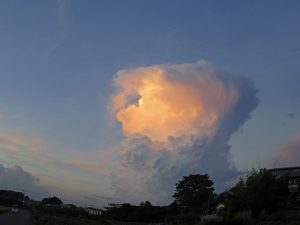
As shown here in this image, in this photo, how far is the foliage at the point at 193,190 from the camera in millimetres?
131250

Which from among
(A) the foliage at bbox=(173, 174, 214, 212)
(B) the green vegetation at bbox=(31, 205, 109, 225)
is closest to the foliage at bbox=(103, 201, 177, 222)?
(A) the foliage at bbox=(173, 174, 214, 212)

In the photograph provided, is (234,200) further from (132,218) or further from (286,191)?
(132,218)

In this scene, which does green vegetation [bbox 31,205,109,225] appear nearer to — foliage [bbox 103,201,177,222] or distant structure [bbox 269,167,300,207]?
foliage [bbox 103,201,177,222]

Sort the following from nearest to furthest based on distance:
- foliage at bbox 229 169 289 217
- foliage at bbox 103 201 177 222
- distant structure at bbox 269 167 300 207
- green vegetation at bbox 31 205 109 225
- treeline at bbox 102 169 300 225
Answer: treeline at bbox 102 169 300 225
foliage at bbox 229 169 289 217
green vegetation at bbox 31 205 109 225
distant structure at bbox 269 167 300 207
foliage at bbox 103 201 177 222

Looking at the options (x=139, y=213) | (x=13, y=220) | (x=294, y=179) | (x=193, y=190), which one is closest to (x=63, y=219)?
(x=13, y=220)

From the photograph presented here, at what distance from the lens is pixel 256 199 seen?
52.8 m

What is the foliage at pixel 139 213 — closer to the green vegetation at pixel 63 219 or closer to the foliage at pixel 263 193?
the green vegetation at pixel 63 219

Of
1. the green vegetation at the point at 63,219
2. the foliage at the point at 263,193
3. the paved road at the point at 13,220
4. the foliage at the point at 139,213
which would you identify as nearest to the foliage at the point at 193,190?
the foliage at the point at 139,213

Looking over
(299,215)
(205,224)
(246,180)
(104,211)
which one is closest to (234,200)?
(246,180)

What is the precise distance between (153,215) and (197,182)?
16.4 m

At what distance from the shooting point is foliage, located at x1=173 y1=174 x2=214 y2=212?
13125 centimetres

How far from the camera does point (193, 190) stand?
13375 cm

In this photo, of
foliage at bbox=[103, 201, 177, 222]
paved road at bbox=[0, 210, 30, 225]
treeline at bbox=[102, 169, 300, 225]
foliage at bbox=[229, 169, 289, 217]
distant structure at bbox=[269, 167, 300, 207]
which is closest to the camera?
treeline at bbox=[102, 169, 300, 225]

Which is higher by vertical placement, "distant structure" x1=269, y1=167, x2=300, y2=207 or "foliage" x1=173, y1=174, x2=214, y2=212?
"foliage" x1=173, y1=174, x2=214, y2=212
